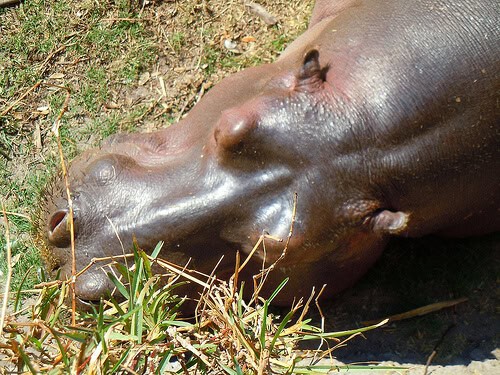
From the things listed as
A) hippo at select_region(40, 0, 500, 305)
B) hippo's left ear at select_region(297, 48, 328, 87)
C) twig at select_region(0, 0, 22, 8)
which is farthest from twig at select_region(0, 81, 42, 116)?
hippo's left ear at select_region(297, 48, 328, 87)

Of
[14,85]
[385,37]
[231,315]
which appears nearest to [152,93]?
[14,85]

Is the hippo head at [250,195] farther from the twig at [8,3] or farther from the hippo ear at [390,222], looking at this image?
the twig at [8,3]

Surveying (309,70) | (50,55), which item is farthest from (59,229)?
(50,55)

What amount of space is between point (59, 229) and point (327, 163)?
139 centimetres

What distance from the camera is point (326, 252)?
387cm

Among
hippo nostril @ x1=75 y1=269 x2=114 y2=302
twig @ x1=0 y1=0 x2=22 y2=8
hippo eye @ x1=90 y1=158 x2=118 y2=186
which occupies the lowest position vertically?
hippo nostril @ x1=75 y1=269 x2=114 y2=302

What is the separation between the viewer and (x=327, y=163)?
146 inches

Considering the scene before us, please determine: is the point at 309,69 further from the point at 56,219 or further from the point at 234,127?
the point at 56,219

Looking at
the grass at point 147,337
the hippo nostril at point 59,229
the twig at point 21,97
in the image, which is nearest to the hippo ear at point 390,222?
the grass at point 147,337

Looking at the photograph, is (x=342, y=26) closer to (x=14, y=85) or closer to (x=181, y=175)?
(x=181, y=175)

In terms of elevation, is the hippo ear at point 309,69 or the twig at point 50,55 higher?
the hippo ear at point 309,69

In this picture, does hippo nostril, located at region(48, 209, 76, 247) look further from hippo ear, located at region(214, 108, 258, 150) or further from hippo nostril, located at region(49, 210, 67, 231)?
hippo ear, located at region(214, 108, 258, 150)

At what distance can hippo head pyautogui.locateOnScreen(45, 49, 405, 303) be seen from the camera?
12.2ft

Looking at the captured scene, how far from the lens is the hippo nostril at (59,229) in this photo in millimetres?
3865
